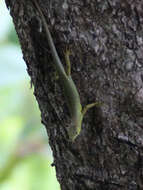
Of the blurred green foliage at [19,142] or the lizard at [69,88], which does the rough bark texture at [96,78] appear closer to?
the lizard at [69,88]

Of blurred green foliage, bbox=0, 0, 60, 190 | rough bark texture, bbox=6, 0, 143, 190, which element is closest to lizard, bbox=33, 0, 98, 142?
rough bark texture, bbox=6, 0, 143, 190

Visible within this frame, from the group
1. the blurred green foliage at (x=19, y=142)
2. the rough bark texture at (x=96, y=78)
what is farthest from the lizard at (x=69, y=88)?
the blurred green foliage at (x=19, y=142)

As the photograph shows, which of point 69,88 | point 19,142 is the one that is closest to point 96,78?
point 69,88

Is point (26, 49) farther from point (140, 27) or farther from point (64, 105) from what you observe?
point (140, 27)

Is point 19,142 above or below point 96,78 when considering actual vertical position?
below

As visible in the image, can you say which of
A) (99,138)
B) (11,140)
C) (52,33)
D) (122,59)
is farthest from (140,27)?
(11,140)

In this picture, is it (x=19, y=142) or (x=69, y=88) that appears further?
(x=19, y=142)

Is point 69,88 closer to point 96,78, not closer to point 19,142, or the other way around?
point 96,78
